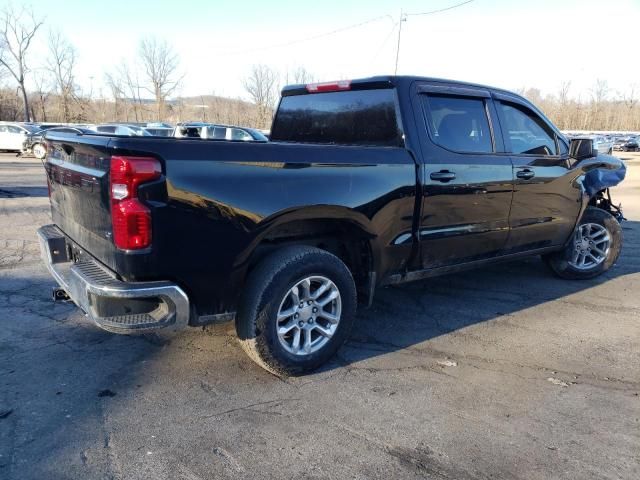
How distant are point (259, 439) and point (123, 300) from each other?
105 centimetres

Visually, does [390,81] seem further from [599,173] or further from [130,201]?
[599,173]

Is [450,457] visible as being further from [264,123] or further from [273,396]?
[264,123]

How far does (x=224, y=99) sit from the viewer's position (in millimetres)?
69938

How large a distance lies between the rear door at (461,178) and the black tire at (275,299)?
1.00 meters

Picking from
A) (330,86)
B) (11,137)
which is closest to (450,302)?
(330,86)

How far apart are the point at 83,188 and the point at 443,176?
254 centimetres

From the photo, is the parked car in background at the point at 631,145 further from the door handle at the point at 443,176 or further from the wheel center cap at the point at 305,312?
the wheel center cap at the point at 305,312

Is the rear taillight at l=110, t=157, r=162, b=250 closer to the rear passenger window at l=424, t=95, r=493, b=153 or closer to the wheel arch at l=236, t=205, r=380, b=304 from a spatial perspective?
the wheel arch at l=236, t=205, r=380, b=304

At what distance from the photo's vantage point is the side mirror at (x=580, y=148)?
5.27 meters

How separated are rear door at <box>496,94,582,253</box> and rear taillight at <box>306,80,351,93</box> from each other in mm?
1421

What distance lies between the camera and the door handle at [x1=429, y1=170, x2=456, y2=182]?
3.93m

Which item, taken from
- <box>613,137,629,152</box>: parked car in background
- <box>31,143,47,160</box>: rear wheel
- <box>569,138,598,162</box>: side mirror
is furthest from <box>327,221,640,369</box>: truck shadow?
<box>613,137,629,152</box>: parked car in background

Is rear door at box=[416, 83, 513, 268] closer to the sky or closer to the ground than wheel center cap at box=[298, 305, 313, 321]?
closer to the sky

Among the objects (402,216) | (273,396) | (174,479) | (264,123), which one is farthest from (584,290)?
(264,123)
